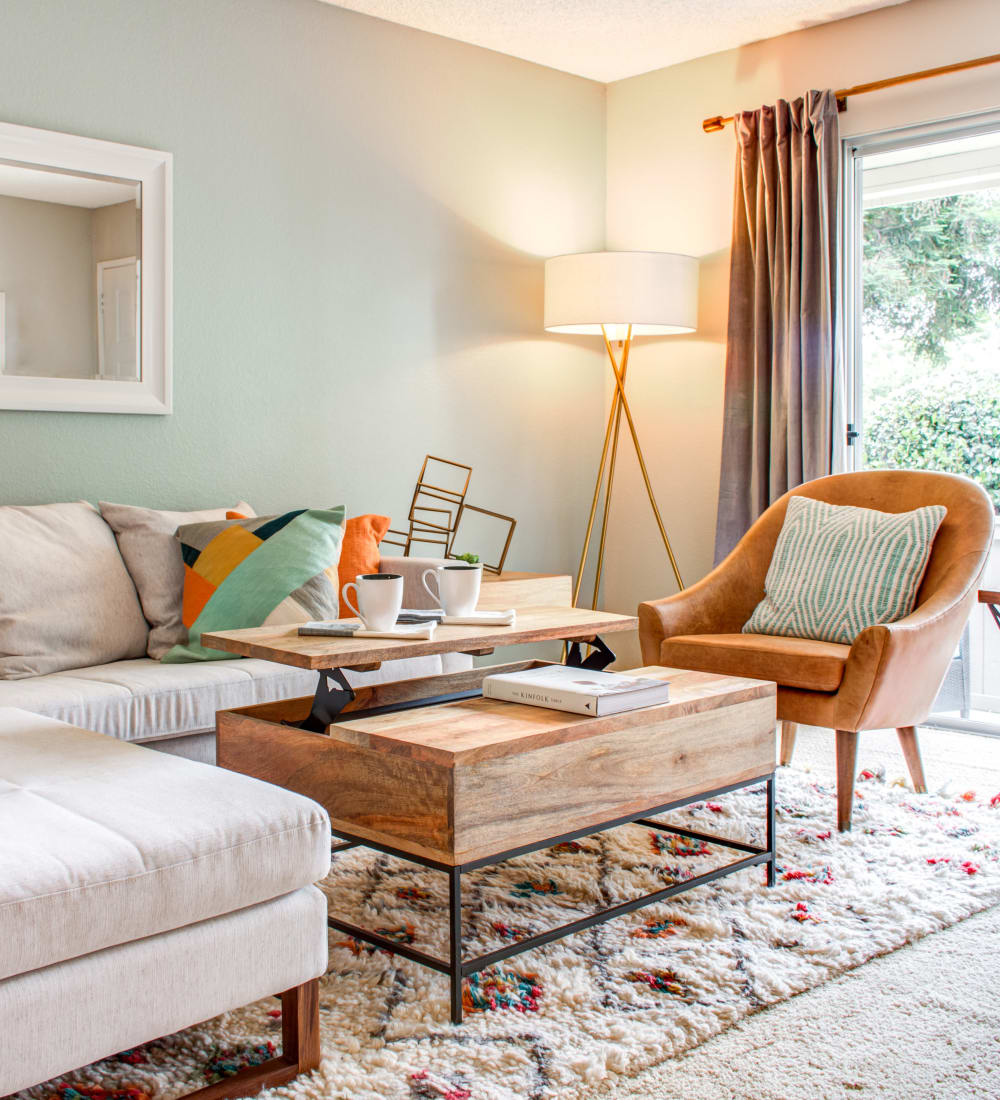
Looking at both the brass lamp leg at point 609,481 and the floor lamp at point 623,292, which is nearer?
the floor lamp at point 623,292

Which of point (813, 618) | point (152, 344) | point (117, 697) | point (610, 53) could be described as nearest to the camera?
point (117, 697)

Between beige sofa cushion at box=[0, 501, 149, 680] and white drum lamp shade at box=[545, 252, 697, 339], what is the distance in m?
1.98

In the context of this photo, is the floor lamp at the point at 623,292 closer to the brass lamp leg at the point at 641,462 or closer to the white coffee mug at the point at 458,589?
the brass lamp leg at the point at 641,462

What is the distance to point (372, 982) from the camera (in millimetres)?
1960

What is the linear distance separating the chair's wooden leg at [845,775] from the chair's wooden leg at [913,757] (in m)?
0.33

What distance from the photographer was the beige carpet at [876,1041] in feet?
5.41

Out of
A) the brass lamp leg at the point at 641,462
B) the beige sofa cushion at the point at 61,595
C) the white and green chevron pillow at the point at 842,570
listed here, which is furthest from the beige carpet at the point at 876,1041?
the brass lamp leg at the point at 641,462

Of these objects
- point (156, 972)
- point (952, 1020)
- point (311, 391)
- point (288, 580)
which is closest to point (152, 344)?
point (311, 391)

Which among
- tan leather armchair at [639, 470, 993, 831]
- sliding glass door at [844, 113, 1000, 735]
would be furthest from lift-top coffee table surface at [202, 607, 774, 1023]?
sliding glass door at [844, 113, 1000, 735]

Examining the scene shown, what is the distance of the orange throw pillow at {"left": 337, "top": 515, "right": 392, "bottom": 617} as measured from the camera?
340 cm

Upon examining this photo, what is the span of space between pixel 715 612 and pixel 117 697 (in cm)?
180

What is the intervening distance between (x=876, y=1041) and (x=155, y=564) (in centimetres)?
215

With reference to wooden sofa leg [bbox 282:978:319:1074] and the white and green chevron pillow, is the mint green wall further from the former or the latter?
wooden sofa leg [bbox 282:978:319:1074]

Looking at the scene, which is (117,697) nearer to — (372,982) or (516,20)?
(372,982)
